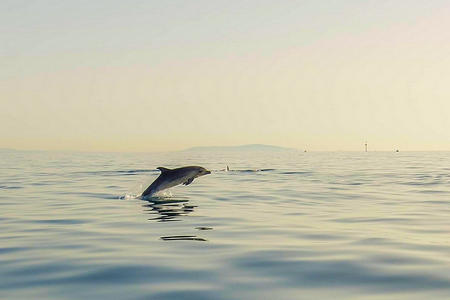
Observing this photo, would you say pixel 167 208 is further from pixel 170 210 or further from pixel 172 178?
pixel 172 178

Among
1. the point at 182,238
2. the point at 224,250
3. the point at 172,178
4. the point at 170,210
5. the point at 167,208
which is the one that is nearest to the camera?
the point at 224,250

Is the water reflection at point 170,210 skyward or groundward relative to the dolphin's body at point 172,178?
groundward

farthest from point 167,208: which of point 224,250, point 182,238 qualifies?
point 224,250

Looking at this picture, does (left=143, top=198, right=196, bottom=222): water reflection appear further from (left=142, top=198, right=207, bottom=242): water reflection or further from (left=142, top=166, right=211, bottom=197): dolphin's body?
(left=142, top=166, right=211, bottom=197): dolphin's body

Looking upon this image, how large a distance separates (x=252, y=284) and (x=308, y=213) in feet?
31.5

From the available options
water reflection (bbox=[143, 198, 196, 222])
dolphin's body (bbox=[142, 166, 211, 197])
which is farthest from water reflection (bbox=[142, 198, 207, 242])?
dolphin's body (bbox=[142, 166, 211, 197])

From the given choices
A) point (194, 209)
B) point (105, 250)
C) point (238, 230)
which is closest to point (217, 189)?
point (194, 209)

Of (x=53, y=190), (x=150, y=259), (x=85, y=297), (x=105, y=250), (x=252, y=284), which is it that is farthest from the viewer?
(x=53, y=190)

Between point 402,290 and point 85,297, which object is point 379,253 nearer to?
point 402,290

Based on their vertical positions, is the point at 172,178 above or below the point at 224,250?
above

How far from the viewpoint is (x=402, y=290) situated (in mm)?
8008

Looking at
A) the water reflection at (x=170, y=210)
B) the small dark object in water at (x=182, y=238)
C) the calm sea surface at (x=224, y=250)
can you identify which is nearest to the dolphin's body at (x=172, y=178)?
the water reflection at (x=170, y=210)

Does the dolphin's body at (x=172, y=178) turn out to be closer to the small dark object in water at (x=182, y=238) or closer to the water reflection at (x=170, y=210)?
the water reflection at (x=170, y=210)

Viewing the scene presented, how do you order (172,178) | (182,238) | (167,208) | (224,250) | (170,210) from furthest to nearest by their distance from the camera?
(172,178) → (167,208) → (170,210) → (182,238) → (224,250)
